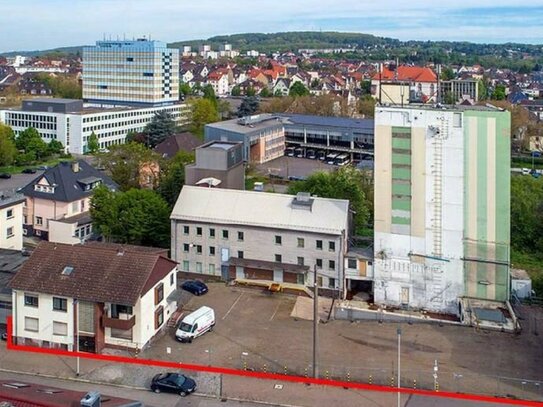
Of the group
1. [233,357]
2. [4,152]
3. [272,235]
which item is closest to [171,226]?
[272,235]

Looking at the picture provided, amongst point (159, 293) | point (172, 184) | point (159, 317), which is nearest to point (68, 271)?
point (159, 293)

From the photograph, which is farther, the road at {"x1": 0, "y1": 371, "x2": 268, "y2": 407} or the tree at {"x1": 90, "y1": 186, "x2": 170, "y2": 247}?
the tree at {"x1": 90, "y1": 186, "x2": 170, "y2": 247}

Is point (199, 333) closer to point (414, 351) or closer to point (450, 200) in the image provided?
point (414, 351)

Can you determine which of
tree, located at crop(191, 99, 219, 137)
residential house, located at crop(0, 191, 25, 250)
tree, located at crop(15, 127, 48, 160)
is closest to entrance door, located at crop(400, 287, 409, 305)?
residential house, located at crop(0, 191, 25, 250)

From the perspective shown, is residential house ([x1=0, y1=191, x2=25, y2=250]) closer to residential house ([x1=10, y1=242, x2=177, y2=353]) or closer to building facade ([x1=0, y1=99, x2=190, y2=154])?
residential house ([x1=10, y1=242, x2=177, y2=353])

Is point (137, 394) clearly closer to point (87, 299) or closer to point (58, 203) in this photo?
point (87, 299)

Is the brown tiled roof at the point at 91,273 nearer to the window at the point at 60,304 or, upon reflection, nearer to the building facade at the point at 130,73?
the window at the point at 60,304
